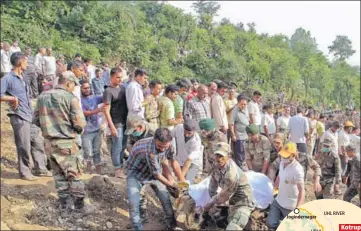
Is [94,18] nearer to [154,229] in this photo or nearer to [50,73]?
[50,73]

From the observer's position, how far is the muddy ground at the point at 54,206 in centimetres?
469

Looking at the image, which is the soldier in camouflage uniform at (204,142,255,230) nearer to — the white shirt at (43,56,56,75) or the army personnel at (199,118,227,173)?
the army personnel at (199,118,227,173)

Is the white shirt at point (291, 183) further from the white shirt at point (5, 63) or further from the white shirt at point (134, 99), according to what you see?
the white shirt at point (5, 63)

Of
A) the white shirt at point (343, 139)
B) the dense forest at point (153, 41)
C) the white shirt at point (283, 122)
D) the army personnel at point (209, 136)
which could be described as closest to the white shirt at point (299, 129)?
the white shirt at point (283, 122)

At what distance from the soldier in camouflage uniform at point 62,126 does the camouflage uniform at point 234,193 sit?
1636 millimetres

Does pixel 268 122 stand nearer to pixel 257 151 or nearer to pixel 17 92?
pixel 257 151

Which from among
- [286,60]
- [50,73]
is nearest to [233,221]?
[50,73]

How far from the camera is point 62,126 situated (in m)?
4.55

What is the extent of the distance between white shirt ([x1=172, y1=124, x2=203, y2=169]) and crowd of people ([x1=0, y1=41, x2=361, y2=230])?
0.05ft

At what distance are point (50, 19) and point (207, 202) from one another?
16.0 metres

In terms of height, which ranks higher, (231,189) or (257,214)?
(231,189)

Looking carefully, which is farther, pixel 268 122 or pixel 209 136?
pixel 268 122

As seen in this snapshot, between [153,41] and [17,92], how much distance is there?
18.8 meters

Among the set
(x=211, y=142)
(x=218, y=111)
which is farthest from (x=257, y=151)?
(x=218, y=111)
